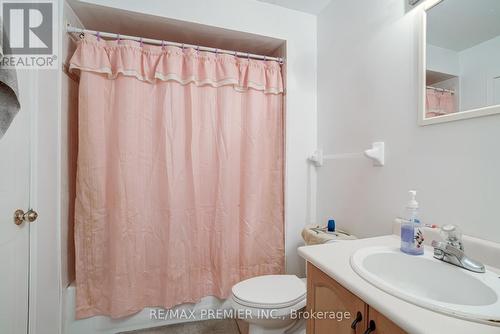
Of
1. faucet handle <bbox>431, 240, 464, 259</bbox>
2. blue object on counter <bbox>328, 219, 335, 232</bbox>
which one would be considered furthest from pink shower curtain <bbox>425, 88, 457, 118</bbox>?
blue object on counter <bbox>328, 219, 335, 232</bbox>

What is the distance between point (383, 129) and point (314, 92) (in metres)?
0.73

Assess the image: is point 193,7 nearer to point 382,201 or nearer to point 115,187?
point 115,187

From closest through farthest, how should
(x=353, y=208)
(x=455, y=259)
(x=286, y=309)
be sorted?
(x=455, y=259) → (x=286, y=309) → (x=353, y=208)

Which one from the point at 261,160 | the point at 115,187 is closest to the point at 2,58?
the point at 115,187

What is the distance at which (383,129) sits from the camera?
1133 mm

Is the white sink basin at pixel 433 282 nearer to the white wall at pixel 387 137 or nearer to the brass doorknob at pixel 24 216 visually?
the white wall at pixel 387 137

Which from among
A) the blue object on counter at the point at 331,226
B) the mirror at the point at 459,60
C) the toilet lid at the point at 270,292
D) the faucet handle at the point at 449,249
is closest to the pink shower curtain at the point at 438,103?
the mirror at the point at 459,60

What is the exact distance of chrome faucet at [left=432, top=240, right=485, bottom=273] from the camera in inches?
25.5

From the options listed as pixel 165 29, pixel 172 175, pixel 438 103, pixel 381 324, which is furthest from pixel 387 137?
pixel 165 29

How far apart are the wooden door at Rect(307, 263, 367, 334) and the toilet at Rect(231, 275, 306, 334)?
0.26 metres

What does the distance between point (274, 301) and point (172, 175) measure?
984mm

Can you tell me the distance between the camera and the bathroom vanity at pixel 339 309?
1.79ft

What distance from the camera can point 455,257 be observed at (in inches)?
26.9

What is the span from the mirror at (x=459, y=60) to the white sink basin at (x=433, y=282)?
1.78 ft
